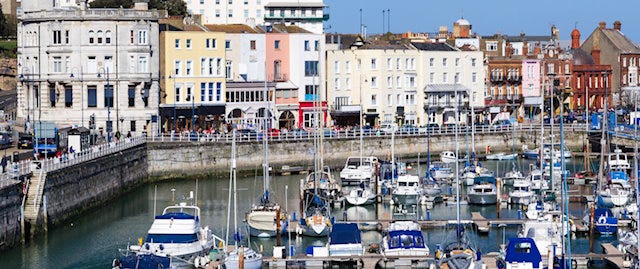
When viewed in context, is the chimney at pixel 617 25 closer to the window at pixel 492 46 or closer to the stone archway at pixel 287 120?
the window at pixel 492 46

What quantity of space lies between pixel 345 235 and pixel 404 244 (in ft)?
8.08

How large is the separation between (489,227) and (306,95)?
143 ft

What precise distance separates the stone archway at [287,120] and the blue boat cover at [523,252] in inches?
2116

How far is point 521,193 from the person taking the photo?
74.1 meters

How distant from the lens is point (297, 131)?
96.6 metres

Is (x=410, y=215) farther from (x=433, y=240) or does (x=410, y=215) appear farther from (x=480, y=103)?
(x=480, y=103)

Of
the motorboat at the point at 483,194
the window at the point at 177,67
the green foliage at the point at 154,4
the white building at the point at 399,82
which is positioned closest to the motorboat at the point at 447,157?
the white building at the point at 399,82

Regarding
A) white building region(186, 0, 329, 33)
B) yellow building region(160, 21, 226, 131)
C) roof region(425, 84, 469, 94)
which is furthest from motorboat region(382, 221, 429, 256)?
white building region(186, 0, 329, 33)

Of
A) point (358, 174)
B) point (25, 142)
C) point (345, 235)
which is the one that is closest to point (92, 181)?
point (25, 142)

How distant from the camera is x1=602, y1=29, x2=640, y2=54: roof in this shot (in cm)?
13688

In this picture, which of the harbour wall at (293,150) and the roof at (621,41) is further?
the roof at (621,41)

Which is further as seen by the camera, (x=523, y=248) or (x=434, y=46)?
(x=434, y=46)

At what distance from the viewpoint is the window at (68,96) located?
92812 millimetres

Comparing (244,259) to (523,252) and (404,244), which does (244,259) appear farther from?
(523,252)
